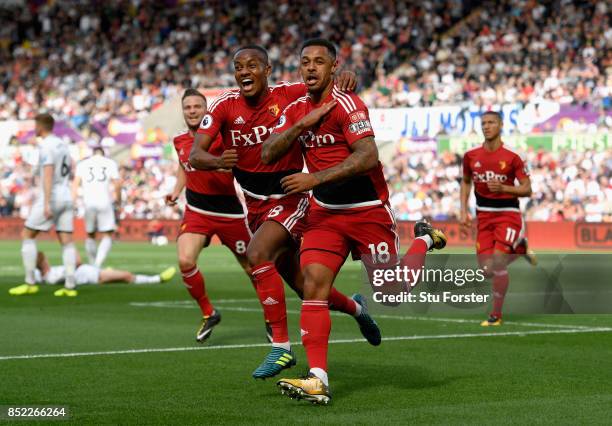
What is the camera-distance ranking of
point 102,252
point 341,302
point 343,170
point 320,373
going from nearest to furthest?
point 320,373 < point 343,170 < point 341,302 < point 102,252

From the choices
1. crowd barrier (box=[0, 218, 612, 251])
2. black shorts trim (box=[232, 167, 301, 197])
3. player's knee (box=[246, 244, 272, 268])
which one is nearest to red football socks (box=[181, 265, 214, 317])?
black shorts trim (box=[232, 167, 301, 197])

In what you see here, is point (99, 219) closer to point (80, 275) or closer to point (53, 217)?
point (80, 275)

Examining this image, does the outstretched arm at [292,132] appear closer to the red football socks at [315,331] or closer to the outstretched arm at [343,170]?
the outstretched arm at [343,170]

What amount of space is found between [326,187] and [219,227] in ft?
12.8

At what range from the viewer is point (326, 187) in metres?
8.72

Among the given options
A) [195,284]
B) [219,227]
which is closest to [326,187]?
[219,227]

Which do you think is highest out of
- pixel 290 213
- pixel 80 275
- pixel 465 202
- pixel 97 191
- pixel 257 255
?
pixel 290 213

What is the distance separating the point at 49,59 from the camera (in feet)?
170

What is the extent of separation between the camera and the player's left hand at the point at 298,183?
8000 mm

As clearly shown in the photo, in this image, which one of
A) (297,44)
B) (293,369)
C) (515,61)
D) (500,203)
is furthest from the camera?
(297,44)

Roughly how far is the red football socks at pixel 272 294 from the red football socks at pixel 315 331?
0.77 meters

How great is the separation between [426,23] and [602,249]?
1241cm

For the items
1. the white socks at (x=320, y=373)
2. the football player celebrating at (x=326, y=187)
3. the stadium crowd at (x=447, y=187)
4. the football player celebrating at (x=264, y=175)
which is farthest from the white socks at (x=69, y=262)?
the stadium crowd at (x=447, y=187)

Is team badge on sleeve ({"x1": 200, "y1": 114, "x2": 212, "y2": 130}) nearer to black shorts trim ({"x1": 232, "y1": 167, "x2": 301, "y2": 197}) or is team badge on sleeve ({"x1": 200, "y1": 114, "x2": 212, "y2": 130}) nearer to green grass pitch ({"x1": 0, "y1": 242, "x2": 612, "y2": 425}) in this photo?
black shorts trim ({"x1": 232, "y1": 167, "x2": 301, "y2": 197})
